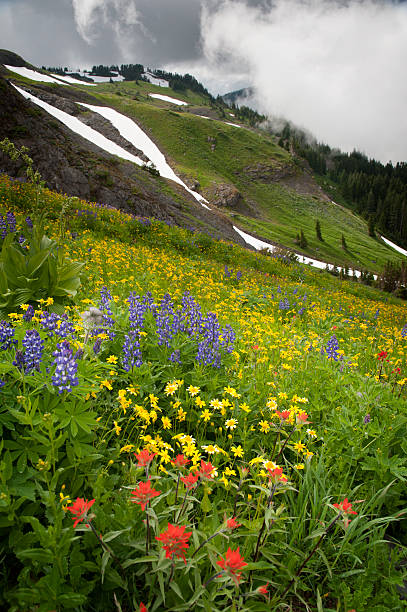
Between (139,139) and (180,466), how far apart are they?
93.5 meters

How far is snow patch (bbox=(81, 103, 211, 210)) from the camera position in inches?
2922

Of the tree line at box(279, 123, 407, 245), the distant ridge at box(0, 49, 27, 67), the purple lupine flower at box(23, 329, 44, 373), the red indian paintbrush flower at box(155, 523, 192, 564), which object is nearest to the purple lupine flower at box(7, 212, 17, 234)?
the purple lupine flower at box(23, 329, 44, 373)

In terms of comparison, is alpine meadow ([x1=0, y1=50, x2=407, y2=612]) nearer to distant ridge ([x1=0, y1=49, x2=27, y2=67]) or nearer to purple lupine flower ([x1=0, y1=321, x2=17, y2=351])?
purple lupine flower ([x1=0, y1=321, x2=17, y2=351])

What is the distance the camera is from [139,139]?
82.2m

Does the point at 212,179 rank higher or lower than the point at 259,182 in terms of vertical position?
lower

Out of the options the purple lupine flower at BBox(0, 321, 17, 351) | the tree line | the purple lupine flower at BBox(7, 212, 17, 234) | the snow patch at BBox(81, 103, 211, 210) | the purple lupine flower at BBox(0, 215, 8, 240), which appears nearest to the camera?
the purple lupine flower at BBox(0, 321, 17, 351)

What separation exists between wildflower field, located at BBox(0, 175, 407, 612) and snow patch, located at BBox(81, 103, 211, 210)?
7110cm

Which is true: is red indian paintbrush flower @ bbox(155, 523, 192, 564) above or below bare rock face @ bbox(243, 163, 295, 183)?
below

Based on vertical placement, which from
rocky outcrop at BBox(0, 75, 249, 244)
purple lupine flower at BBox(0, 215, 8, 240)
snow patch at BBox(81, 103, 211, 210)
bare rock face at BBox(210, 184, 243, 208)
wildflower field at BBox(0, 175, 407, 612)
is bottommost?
wildflower field at BBox(0, 175, 407, 612)

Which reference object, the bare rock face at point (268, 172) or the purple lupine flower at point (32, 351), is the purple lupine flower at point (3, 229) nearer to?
the purple lupine flower at point (32, 351)

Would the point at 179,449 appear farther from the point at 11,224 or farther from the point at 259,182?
the point at 259,182

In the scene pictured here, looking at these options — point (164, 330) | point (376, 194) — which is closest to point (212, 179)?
point (164, 330)

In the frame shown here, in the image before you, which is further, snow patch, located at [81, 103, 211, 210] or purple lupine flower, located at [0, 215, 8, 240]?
snow patch, located at [81, 103, 211, 210]

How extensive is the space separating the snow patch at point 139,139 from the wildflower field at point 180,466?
71103 millimetres
